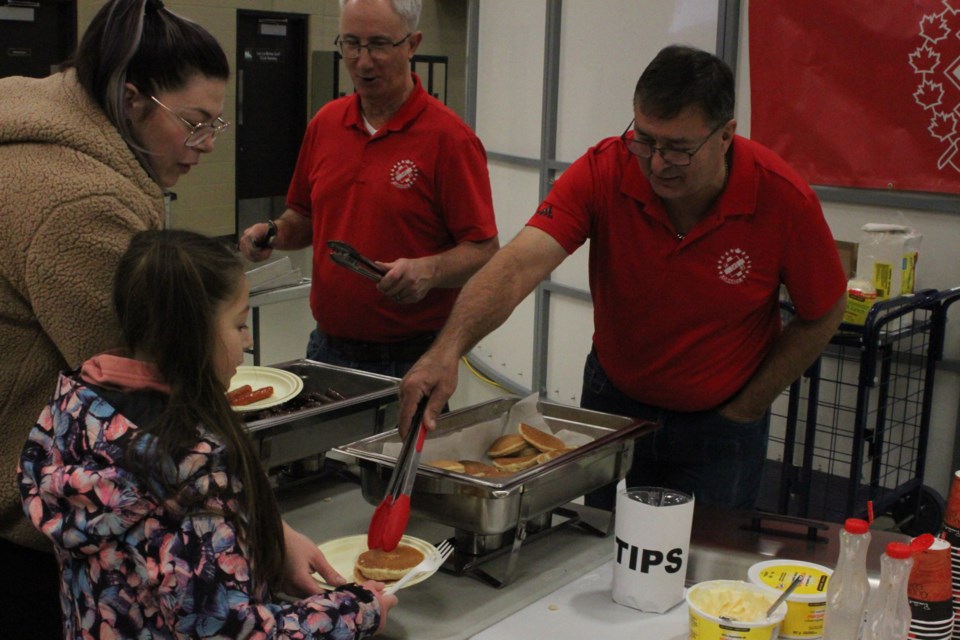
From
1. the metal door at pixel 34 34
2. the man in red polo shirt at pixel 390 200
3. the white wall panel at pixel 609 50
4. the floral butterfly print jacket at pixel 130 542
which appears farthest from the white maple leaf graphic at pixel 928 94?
the metal door at pixel 34 34

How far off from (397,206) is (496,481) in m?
1.05

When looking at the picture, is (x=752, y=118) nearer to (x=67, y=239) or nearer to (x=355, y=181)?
(x=355, y=181)

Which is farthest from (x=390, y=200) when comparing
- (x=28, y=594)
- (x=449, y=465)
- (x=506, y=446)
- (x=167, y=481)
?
(x=167, y=481)

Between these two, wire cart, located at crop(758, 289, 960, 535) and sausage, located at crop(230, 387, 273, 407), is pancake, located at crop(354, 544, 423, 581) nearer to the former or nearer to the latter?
sausage, located at crop(230, 387, 273, 407)

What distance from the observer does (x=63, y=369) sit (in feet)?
4.40

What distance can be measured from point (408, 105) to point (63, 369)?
4.05 feet

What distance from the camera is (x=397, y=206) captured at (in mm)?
2311

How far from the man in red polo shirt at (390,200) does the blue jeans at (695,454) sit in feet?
1.82

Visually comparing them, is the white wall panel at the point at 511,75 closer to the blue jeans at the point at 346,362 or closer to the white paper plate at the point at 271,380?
the blue jeans at the point at 346,362

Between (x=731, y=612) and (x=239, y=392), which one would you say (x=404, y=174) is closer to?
(x=239, y=392)

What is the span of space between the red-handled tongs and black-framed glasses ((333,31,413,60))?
112cm

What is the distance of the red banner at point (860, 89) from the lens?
3.03 meters

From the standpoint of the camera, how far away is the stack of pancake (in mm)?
1532

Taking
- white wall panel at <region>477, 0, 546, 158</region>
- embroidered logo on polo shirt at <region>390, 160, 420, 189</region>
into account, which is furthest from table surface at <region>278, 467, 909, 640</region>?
white wall panel at <region>477, 0, 546, 158</region>
